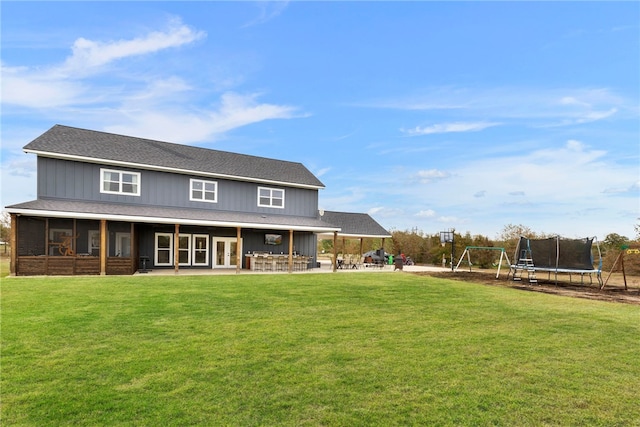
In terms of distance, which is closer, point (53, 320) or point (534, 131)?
point (53, 320)

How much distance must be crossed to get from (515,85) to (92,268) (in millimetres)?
20518

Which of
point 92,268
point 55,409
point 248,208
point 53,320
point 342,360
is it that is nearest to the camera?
point 55,409

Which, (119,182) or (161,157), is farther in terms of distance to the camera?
(161,157)

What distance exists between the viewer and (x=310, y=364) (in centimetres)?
473

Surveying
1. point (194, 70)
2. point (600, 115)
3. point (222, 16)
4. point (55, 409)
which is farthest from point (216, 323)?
point (600, 115)

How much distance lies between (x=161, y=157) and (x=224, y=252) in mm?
6382

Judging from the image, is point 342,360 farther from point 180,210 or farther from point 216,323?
point 180,210

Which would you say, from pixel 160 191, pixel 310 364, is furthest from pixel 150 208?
pixel 310 364

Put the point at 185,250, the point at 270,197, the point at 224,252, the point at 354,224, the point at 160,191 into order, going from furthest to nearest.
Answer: the point at 354,224 < the point at 270,197 < the point at 224,252 < the point at 185,250 < the point at 160,191

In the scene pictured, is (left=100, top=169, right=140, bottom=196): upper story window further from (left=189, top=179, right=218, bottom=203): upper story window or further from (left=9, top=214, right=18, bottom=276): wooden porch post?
(left=9, top=214, right=18, bottom=276): wooden porch post

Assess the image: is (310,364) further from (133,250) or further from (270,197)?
(270,197)

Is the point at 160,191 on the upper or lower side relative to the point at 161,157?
lower

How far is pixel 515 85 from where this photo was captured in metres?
15.8

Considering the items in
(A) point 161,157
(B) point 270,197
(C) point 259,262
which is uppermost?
(A) point 161,157
